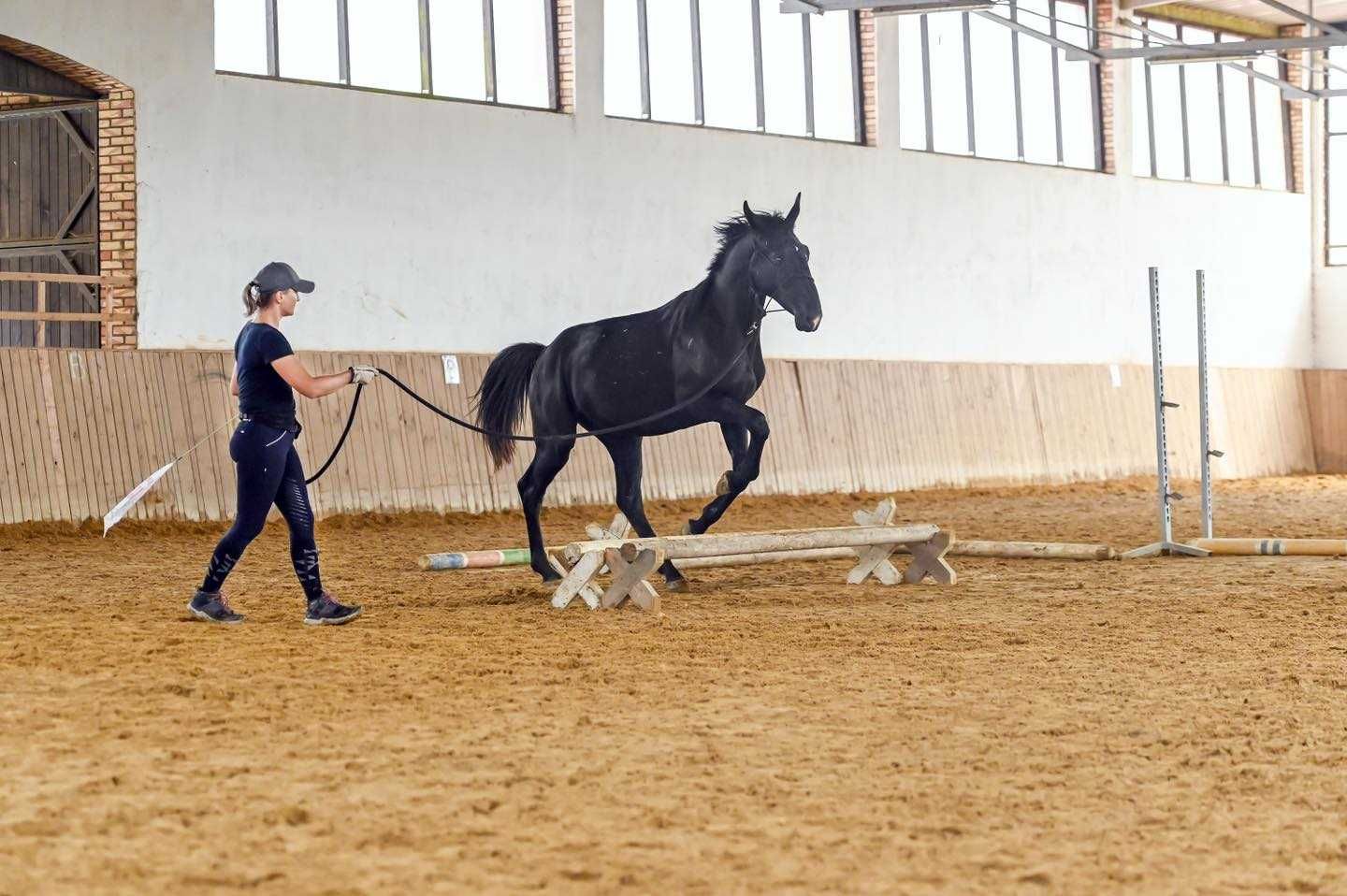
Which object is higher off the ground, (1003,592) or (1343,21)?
(1343,21)

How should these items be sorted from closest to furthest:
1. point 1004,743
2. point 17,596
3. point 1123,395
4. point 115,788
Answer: point 115,788 → point 1004,743 → point 17,596 → point 1123,395

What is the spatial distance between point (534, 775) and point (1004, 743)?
5.05ft

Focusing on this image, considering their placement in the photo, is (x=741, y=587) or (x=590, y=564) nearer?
(x=590, y=564)

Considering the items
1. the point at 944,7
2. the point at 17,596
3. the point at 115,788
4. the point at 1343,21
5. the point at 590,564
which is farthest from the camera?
the point at 1343,21

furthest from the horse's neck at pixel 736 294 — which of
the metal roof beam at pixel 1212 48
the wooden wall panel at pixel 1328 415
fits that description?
the wooden wall panel at pixel 1328 415

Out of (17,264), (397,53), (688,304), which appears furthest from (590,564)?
(17,264)

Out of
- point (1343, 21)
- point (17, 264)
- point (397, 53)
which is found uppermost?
point (1343, 21)

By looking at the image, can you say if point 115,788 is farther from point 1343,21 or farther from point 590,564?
point 1343,21

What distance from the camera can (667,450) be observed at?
1755 cm

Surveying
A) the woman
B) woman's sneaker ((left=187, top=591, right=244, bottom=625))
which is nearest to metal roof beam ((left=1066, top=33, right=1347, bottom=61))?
the woman

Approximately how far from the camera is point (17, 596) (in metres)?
9.16

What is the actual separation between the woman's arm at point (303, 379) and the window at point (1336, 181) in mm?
23229

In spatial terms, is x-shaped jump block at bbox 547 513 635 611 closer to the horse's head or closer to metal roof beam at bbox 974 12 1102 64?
the horse's head

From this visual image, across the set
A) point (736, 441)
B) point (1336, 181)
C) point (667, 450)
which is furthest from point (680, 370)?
point (1336, 181)
